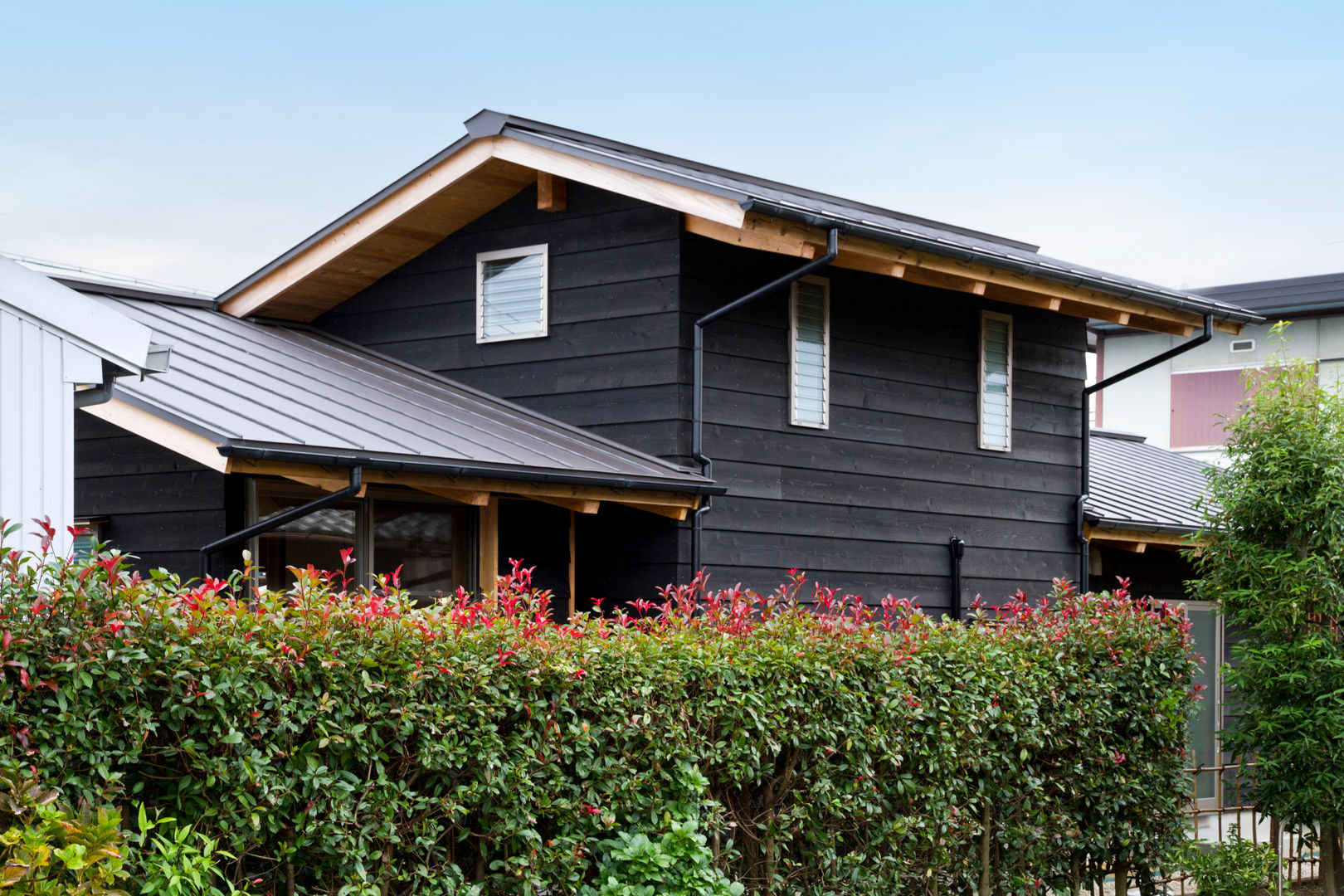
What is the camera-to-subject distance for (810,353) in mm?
11125

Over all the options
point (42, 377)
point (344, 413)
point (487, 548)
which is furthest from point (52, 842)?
point (487, 548)

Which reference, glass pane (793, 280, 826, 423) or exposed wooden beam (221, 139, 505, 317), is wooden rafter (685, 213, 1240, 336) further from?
exposed wooden beam (221, 139, 505, 317)

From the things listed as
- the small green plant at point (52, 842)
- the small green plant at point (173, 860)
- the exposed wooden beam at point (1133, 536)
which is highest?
the exposed wooden beam at point (1133, 536)

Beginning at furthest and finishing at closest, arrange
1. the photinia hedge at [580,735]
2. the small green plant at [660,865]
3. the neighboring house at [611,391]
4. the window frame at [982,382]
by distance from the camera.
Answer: the window frame at [982,382] → the neighboring house at [611,391] → the small green plant at [660,865] → the photinia hedge at [580,735]

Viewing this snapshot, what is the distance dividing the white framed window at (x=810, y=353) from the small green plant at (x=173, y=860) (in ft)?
24.0

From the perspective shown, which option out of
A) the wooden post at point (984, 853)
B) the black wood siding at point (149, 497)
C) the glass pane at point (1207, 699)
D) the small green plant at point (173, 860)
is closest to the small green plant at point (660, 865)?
the small green plant at point (173, 860)

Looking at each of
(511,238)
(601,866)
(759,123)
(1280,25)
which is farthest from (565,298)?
(1280,25)

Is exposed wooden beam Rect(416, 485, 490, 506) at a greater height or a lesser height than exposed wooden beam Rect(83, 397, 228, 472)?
lesser

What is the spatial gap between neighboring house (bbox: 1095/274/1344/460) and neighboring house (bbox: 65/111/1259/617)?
10.6 metres

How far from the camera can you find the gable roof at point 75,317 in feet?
22.1

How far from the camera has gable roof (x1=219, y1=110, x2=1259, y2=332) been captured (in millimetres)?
9695

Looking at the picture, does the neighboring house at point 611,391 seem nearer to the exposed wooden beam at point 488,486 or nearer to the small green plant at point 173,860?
the exposed wooden beam at point 488,486

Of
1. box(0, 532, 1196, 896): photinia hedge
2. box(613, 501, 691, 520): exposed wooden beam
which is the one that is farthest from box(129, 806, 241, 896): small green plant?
box(613, 501, 691, 520): exposed wooden beam

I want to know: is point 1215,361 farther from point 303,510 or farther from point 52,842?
point 52,842
